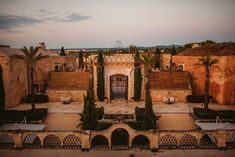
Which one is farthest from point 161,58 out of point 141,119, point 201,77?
point 141,119

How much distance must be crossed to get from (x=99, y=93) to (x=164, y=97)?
7.58 m

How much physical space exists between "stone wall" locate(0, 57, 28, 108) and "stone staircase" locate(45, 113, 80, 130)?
217 inches

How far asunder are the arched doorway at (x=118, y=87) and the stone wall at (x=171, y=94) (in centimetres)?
371

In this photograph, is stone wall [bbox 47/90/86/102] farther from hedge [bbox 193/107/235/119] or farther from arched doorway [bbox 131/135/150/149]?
hedge [bbox 193/107/235/119]

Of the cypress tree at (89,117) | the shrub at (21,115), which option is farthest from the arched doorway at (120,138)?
the shrub at (21,115)

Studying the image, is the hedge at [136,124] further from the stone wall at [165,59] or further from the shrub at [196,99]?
the stone wall at [165,59]

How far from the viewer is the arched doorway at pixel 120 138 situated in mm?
21938

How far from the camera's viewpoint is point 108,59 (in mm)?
32156

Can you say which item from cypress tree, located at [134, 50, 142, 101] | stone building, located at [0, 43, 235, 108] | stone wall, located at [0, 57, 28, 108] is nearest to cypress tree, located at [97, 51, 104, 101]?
stone building, located at [0, 43, 235, 108]

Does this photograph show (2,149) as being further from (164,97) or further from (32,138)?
(164,97)

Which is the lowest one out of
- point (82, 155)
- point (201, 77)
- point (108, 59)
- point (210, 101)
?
point (82, 155)

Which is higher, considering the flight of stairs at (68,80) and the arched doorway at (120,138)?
the flight of stairs at (68,80)

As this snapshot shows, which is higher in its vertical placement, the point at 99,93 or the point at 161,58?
the point at 161,58

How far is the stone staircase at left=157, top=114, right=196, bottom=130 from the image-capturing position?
953 inches
